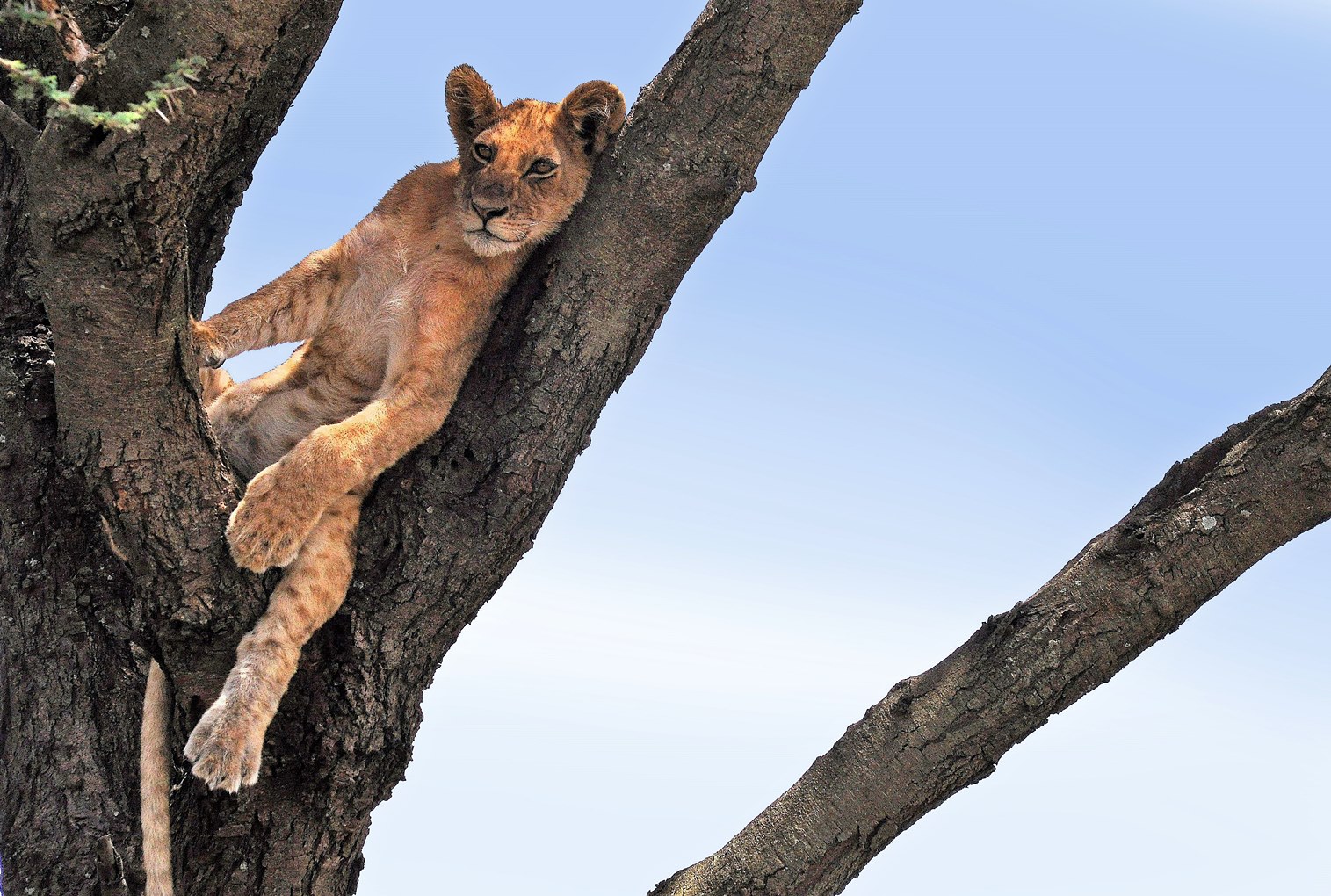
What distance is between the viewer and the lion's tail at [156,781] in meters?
4.55

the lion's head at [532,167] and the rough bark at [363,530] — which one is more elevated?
the lion's head at [532,167]

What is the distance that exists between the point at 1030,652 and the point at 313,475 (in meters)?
2.45

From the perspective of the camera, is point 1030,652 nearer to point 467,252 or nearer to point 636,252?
point 636,252

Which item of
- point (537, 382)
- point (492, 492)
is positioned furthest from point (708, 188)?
point (492, 492)

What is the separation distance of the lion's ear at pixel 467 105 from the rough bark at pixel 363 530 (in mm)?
709

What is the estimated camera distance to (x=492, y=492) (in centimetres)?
456

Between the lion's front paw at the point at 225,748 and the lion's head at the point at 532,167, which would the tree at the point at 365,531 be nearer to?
the lion's front paw at the point at 225,748

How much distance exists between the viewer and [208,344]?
5004 mm

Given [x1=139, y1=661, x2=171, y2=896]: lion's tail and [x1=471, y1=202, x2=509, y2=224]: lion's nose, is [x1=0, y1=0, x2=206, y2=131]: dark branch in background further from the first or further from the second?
[x1=139, y1=661, x2=171, y2=896]: lion's tail

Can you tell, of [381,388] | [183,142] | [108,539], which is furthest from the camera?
[381,388]

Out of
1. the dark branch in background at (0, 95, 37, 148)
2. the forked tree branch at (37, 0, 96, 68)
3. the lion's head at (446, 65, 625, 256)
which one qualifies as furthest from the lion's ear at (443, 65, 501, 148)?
the forked tree branch at (37, 0, 96, 68)

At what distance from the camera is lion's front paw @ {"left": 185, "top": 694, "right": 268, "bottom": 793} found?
435 cm

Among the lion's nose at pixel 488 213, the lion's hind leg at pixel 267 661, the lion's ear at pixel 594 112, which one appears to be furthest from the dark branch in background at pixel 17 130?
the lion's ear at pixel 594 112

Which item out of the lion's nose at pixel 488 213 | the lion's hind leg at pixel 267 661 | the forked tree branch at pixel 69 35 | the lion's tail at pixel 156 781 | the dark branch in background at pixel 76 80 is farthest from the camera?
the lion's nose at pixel 488 213
